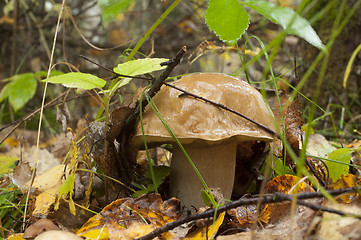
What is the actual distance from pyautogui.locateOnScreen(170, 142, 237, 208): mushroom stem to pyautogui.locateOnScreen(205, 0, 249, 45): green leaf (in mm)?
547

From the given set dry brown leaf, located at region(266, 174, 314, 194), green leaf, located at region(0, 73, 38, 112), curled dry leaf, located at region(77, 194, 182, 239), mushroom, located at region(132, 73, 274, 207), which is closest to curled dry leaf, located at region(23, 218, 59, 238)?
curled dry leaf, located at region(77, 194, 182, 239)

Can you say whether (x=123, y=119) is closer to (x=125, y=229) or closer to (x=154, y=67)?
(x=154, y=67)

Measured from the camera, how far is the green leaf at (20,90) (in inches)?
106

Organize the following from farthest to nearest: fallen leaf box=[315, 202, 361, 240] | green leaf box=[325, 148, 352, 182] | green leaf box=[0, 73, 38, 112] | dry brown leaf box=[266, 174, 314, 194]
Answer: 1. green leaf box=[0, 73, 38, 112]
2. green leaf box=[325, 148, 352, 182]
3. dry brown leaf box=[266, 174, 314, 194]
4. fallen leaf box=[315, 202, 361, 240]

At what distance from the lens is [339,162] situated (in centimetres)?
156

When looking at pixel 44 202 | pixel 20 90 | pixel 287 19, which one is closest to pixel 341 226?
pixel 287 19

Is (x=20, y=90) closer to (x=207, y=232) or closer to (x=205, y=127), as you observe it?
(x=205, y=127)

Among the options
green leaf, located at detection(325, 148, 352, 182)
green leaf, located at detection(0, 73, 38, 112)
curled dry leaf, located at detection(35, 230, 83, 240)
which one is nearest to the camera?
curled dry leaf, located at detection(35, 230, 83, 240)

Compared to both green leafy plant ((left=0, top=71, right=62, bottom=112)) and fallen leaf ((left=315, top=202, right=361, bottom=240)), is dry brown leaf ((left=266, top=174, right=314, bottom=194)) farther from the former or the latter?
green leafy plant ((left=0, top=71, right=62, bottom=112))

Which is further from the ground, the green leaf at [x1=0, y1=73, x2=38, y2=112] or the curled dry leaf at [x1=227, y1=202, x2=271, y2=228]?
the green leaf at [x1=0, y1=73, x2=38, y2=112]

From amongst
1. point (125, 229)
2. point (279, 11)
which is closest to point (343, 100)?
point (279, 11)

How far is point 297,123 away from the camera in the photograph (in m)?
1.68

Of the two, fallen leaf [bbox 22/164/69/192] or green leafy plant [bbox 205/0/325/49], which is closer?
green leafy plant [bbox 205/0/325/49]

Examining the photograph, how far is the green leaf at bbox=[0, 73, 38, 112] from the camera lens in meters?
2.68
